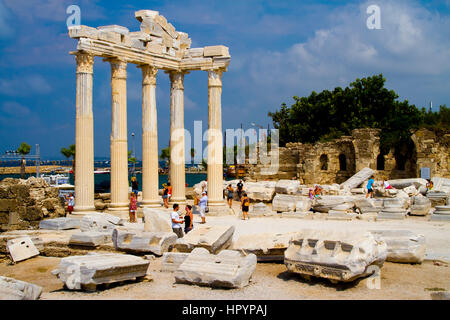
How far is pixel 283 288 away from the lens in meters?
9.36

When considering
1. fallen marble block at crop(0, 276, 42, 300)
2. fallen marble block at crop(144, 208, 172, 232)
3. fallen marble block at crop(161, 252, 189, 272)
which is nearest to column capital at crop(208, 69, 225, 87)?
fallen marble block at crop(144, 208, 172, 232)

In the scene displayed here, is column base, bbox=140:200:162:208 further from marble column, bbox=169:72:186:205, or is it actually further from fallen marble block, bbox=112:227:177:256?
fallen marble block, bbox=112:227:177:256

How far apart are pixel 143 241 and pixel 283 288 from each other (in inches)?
191

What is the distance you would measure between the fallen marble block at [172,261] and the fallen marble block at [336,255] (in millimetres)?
2448

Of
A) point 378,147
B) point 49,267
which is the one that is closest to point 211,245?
point 49,267

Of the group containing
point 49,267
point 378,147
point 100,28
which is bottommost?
point 49,267

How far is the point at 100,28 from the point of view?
60.3ft

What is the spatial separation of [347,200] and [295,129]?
29.3m

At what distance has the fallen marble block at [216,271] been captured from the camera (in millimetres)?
9227

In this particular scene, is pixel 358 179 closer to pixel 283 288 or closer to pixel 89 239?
pixel 89 239

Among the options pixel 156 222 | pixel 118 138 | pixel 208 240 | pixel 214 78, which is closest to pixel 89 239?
pixel 156 222

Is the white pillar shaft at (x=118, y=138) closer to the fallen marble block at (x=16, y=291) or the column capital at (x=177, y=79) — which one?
the column capital at (x=177, y=79)
